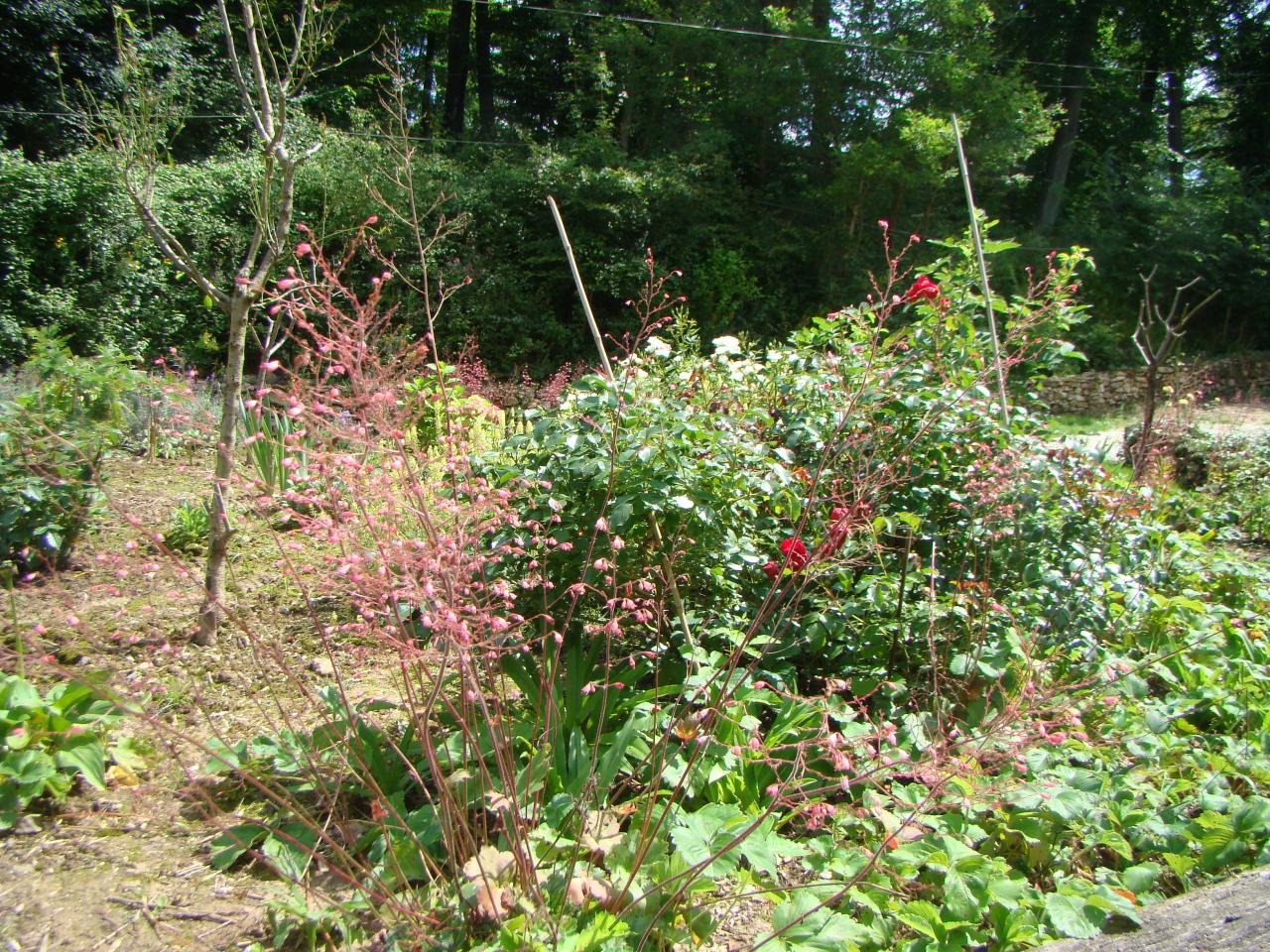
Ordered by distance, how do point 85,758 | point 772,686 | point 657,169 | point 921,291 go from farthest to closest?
point 657,169 < point 921,291 < point 772,686 < point 85,758

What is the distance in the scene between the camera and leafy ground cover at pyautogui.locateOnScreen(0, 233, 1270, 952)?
170 centimetres

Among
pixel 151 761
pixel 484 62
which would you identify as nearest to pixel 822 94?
pixel 484 62

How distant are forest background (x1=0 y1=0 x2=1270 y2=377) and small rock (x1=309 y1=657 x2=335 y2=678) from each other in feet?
26.1

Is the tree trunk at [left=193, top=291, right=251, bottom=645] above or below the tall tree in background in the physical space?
below

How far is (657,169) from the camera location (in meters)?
12.5

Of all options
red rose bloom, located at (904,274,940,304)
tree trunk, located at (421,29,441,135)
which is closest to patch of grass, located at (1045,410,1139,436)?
red rose bloom, located at (904,274,940,304)

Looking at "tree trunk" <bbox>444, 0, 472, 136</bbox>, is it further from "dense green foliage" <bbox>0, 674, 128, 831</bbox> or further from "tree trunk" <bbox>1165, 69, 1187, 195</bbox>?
"dense green foliage" <bbox>0, 674, 128, 831</bbox>

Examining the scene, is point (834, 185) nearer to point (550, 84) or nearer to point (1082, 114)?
point (550, 84)

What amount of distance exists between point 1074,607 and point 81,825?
288 cm

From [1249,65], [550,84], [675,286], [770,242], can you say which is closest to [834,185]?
[770,242]

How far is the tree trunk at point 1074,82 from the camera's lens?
16.3 m

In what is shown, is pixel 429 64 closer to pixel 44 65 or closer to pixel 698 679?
pixel 44 65

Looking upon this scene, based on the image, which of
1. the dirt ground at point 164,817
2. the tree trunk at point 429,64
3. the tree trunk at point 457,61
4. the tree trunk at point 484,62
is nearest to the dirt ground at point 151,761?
the dirt ground at point 164,817

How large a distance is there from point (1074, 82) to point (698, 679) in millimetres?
18566
